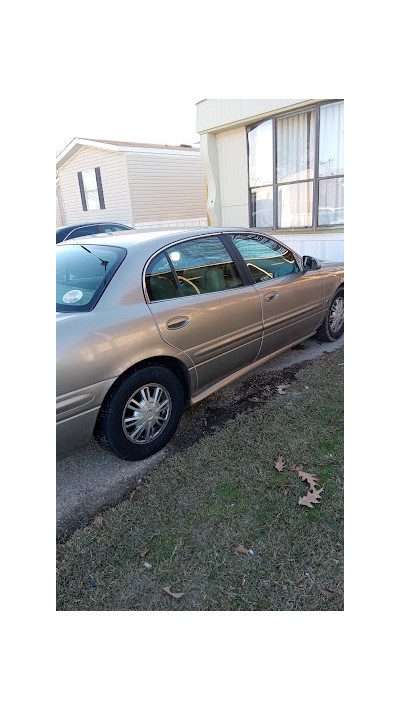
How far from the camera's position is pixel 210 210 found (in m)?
9.08

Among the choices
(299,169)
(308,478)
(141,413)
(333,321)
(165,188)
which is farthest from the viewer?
(165,188)

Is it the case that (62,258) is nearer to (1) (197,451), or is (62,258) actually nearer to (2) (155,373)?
(2) (155,373)

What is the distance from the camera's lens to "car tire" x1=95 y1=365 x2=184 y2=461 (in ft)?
8.57

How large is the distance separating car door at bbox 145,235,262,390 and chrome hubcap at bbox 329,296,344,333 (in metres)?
1.67

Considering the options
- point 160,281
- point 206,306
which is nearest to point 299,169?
point 206,306

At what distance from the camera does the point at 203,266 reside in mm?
3252

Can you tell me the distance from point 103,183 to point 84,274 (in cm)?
1382

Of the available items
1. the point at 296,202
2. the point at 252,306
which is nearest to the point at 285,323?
the point at 252,306

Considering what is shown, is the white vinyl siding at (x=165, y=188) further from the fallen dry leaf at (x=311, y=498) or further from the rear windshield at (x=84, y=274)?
the fallen dry leaf at (x=311, y=498)

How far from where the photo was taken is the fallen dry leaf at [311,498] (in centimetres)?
248

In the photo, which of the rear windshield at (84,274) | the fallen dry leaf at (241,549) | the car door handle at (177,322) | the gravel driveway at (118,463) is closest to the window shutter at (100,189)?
the gravel driveway at (118,463)

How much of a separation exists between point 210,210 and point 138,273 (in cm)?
690

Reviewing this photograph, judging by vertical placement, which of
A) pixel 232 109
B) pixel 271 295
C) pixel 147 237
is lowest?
pixel 271 295

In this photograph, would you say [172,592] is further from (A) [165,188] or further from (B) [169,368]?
(A) [165,188]
